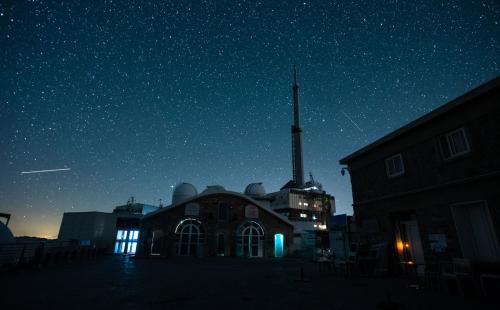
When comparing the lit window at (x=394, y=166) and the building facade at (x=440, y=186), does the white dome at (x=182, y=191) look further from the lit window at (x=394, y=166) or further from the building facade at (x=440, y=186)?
the lit window at (x=394, y=166)

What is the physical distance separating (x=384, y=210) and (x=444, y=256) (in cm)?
331

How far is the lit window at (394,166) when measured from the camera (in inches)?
448

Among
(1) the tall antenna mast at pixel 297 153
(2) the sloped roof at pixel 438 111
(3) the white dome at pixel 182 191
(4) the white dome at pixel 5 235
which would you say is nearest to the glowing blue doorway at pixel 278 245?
(3) the white dome at pixel 182 191

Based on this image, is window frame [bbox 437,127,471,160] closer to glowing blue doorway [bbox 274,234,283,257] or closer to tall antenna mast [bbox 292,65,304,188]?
glowing blue doorway [bbox 274,234,283,257]

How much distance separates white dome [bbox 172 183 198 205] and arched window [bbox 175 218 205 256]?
1007cm

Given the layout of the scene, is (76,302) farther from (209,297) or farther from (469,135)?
(469,135)

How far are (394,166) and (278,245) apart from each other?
19.0m

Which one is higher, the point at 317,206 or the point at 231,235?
the point at 317,206

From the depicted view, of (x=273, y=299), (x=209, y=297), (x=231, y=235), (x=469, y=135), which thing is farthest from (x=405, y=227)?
(x=231, y=235)

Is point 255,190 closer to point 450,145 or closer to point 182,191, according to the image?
point 182,191

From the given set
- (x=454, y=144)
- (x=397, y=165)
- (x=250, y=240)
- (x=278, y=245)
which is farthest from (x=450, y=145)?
(x=278, y=245)

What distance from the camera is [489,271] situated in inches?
293

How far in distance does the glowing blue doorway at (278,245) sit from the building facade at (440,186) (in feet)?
52.0

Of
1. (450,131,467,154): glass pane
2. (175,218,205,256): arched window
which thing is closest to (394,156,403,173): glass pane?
(450,131,467,154): glass pane
